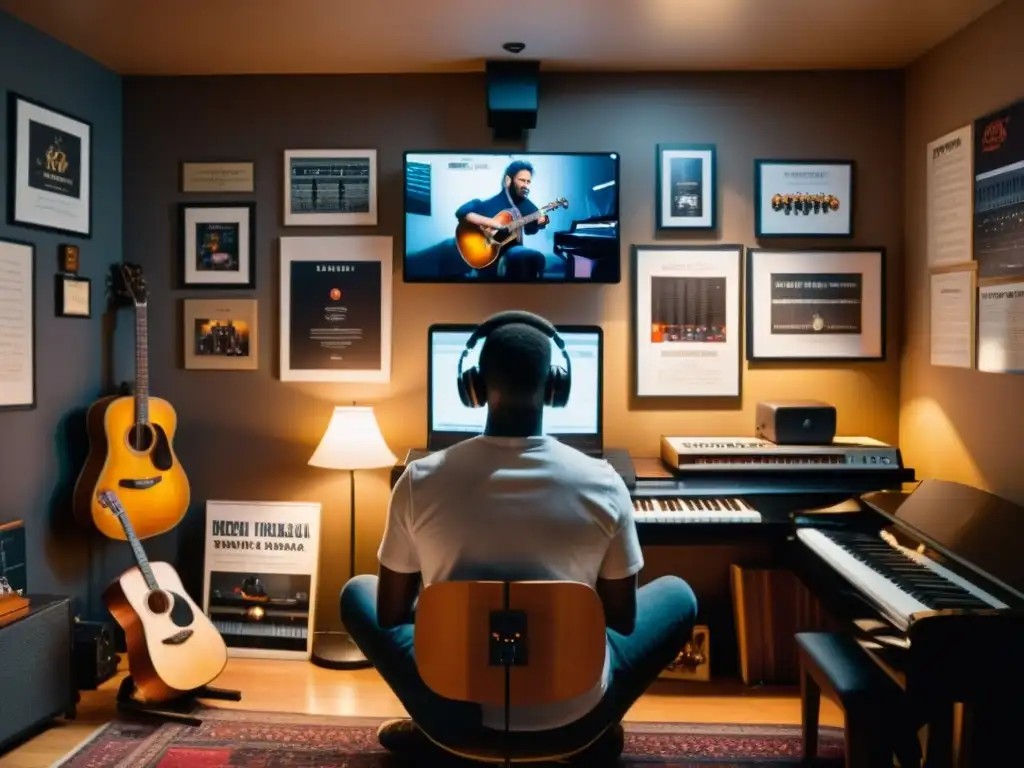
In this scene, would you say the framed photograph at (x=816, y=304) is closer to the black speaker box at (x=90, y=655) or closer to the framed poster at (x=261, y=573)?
the framed poster at (x=261, y=573)

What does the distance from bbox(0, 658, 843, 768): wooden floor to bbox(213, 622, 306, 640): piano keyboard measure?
0.47 feet

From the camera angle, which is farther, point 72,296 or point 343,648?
point 343,648

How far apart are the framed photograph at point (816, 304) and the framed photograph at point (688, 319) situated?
78mm

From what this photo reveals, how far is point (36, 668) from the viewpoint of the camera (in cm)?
259

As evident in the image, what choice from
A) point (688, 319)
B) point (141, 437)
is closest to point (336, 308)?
point (141, 437)

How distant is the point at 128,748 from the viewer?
2.56 meters

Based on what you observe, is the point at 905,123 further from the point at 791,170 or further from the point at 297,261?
the point at 297,261

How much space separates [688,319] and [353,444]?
4.47 ft

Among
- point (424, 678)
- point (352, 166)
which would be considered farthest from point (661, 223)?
point (424, 678)

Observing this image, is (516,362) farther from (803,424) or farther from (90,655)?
(90,655)

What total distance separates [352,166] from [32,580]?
189cm

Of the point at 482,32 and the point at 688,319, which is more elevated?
the point at 482,32

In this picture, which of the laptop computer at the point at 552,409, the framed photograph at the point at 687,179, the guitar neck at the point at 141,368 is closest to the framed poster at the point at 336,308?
the laptop computer at the point at 552,409

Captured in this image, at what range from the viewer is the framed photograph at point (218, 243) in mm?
3457
